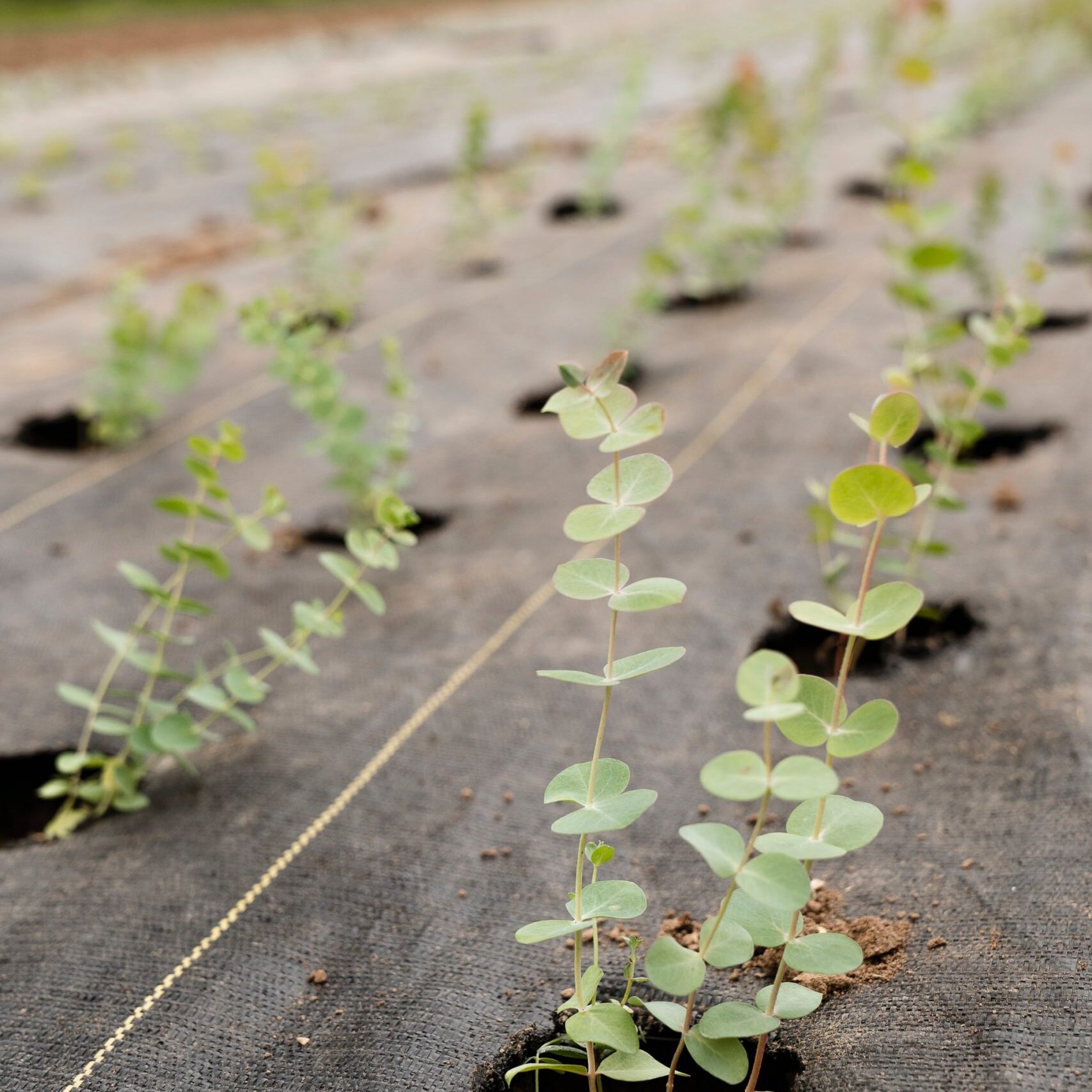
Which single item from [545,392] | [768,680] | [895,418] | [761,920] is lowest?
[545,392]

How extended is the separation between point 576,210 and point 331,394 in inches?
194

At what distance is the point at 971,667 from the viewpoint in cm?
246

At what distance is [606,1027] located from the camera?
1320 millimetres

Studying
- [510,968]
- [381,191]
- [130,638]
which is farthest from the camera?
[381,191]

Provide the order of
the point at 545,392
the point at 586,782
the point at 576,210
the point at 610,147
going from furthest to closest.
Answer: the point at 576,210, the point at 610,147, the point at 545,392, the point at 586,782

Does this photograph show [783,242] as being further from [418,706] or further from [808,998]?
[808,998]

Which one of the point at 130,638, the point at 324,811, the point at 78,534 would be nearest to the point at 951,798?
the point at 324,811

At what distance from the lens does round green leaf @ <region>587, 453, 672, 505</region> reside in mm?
1256

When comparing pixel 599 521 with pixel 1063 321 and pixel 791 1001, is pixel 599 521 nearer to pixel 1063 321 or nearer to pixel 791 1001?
pixel 791 1001

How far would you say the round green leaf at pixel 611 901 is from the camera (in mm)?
1332

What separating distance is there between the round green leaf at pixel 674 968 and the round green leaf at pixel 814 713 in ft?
0.99

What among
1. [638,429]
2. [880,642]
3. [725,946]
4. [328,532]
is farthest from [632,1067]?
[328,532]

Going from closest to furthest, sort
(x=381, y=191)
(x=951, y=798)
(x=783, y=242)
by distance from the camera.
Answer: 1. (x=951, y=798)
2. (x=783, y=242)
3. (x=381, y=191)

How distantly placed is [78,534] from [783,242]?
4.37 m
